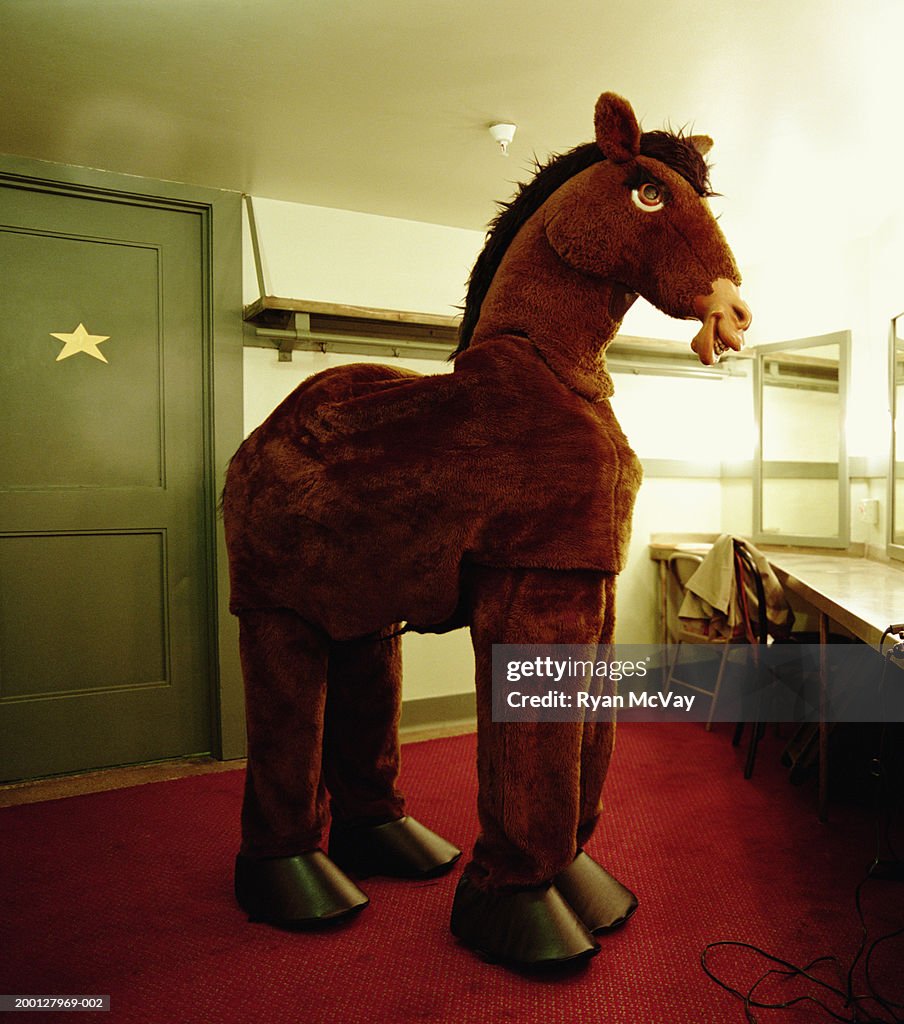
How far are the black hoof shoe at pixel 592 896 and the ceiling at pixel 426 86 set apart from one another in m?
2.10

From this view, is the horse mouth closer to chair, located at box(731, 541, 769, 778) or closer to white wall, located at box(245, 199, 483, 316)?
chair, located at box(731, 541, 769, 778)

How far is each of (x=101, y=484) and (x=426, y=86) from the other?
1.89m

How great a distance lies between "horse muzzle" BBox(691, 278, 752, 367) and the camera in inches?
61.5

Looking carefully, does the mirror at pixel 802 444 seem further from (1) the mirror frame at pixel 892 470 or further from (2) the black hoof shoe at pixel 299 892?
(2) the black hoof shoe at pixel 299 892

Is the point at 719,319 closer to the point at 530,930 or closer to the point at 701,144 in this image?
the point at 701,144

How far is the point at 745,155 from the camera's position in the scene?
301cm

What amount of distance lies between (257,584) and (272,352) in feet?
6.08

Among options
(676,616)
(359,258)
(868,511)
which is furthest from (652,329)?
(359,258)

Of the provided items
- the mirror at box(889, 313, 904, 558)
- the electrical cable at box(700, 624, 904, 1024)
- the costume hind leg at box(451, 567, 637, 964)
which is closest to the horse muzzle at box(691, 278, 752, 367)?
the costume hind leg at box(451, 567, 637, 964)

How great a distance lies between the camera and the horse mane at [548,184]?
1652 mm

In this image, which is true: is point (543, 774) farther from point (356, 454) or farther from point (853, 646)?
point (853, 646)

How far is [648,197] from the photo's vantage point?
161cm

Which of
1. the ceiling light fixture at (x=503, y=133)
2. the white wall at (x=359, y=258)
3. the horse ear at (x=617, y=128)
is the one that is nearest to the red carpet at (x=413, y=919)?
the horse ear at (x=617, y=128)

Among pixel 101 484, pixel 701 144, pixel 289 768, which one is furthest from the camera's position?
pixel 101 484
